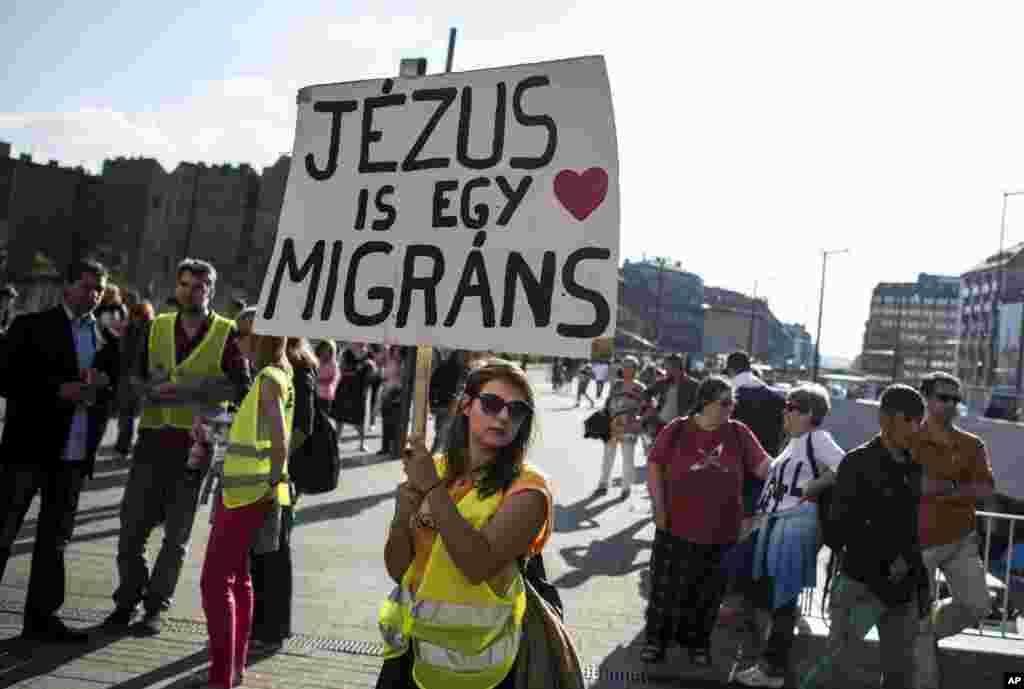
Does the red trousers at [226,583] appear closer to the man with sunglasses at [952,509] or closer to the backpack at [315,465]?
the backpack at [315,465]

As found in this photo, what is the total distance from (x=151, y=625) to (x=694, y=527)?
3.10m

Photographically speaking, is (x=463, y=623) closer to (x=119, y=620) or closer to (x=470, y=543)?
(x=470, y=543)

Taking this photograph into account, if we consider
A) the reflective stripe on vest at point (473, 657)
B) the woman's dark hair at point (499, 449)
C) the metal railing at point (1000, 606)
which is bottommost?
the metal railing at point (1000, 606)

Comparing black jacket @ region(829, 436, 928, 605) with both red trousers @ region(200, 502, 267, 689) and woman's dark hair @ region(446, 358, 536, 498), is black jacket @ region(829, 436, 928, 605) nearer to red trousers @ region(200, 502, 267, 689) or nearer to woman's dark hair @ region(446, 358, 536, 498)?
woman's dark hair @ region(446, 358, 536, 498)

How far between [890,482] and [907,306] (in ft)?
585

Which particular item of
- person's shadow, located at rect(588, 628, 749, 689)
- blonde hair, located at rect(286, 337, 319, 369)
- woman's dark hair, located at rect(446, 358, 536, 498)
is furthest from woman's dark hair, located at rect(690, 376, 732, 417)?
woman's dark hair, located at rect(446, 358, 536, 498)

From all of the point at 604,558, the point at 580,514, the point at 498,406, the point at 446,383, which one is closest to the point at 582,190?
the point at 498,406

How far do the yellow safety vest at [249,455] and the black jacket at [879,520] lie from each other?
268 cm

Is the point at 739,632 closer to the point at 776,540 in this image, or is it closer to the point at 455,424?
the point at 776,540

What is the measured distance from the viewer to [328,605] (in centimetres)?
629

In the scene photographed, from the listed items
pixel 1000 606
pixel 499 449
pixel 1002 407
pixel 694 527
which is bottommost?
pixel 1000 606

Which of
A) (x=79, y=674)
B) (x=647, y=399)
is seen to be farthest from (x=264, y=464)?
(x=647, y=399)

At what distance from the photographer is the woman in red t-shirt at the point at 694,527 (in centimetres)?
570

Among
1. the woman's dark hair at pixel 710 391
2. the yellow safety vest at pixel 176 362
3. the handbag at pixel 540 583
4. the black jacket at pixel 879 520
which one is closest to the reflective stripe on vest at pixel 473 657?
the handbag at pixel 540 583
